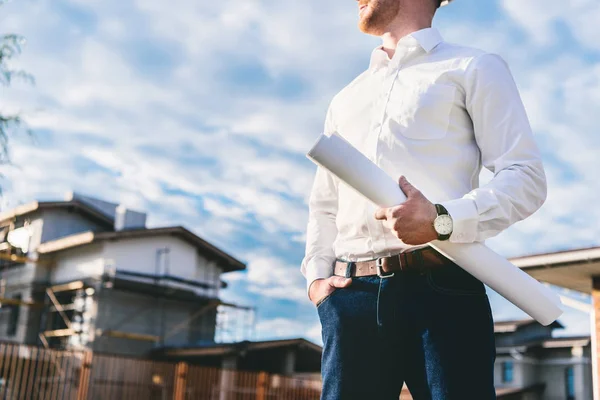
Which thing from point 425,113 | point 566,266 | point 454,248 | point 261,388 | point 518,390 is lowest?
point 261,388

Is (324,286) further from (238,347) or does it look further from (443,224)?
(238,347)

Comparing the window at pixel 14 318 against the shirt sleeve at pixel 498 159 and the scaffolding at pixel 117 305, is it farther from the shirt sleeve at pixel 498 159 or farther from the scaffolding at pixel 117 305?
the shirt sleeve at pixel 498 159

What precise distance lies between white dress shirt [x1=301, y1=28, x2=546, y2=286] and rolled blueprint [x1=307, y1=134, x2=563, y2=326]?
0.05 meters

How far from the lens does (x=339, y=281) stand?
6.42 ft

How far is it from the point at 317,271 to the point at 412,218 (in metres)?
0.52

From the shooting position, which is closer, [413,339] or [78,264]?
[413,339]

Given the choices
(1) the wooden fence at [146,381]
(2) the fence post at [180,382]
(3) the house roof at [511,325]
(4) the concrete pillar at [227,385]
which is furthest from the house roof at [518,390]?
(2) the fence post at [180,382]

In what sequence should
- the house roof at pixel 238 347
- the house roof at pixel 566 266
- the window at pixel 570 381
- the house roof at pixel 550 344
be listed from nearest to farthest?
the house roof at pixel 566 266
the house roof at pixel 238 347
the house roof at pixel 550 344
the window at pixel 570 381

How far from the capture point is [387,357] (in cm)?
185

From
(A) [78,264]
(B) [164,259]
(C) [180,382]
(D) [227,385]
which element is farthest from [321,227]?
(A) [78,264]

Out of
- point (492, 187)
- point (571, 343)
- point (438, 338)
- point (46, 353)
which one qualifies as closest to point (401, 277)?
point (438, 338)

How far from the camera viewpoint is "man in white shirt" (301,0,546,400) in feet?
5.72

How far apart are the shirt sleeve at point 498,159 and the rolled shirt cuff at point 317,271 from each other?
1.67 ft

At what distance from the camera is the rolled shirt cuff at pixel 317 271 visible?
2086 millimetres
